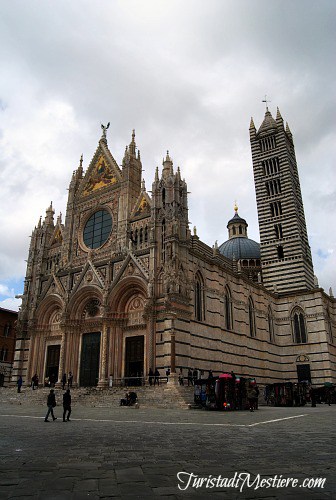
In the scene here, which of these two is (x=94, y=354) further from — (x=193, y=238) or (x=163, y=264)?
(x=193, y=238)

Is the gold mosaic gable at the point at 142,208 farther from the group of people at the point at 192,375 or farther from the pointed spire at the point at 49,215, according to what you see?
the group of people at the point at 192,375

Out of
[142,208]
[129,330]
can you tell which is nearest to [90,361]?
[129,330]

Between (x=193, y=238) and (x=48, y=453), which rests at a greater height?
(x=193, y=238)

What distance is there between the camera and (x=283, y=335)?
41.6m

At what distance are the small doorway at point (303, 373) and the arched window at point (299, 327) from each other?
2438 mm

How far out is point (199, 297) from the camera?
30359mm

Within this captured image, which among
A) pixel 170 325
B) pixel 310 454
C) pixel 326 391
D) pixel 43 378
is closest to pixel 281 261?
pixel 326 391

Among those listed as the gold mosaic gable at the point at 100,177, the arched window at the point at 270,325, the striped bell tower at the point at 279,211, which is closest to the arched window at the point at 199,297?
the gold mosaic gable at the point at 100,177

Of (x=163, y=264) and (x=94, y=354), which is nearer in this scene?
(x=163, y=264)

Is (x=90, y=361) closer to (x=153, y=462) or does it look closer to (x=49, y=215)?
(x=49, y=215)

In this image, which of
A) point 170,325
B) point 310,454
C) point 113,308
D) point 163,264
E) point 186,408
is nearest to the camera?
point 310,454

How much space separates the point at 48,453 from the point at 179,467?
108 inches

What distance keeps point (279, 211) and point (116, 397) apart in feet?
98.8

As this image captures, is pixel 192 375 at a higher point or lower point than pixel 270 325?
lower
